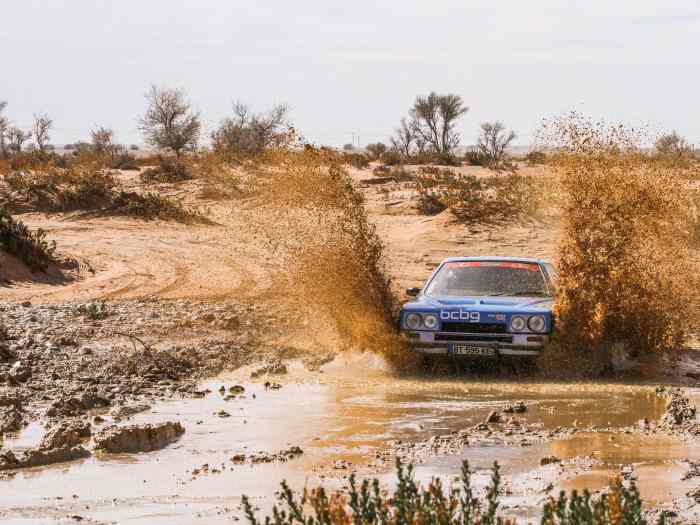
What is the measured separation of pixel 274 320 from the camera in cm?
1619

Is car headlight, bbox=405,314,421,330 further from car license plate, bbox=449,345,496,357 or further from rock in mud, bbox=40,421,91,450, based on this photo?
rock in mud, bbox=40,421,91,450

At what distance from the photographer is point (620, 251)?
13.7 meters

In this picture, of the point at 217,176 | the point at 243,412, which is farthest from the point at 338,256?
the point at 217,176

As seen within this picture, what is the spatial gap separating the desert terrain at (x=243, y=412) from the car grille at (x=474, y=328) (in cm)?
52

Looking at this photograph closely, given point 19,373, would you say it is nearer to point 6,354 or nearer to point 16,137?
point 6,354

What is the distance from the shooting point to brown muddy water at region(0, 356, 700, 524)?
24.1 ft

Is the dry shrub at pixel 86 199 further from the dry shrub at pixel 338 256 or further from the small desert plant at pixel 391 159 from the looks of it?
the small desert plant at pixel 391 159

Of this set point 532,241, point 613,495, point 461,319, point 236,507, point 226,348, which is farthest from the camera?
point 532,241

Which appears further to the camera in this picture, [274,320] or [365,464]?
[274,320]

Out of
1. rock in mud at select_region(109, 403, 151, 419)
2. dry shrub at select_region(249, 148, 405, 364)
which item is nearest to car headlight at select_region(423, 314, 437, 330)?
dry shrub at select_region(249, 148, 405, 364)

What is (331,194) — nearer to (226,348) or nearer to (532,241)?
(226,348)

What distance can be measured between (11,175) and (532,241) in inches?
496

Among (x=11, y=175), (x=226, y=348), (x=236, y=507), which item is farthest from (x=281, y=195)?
(x=11, y=175)

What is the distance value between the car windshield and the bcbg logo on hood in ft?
2.40
